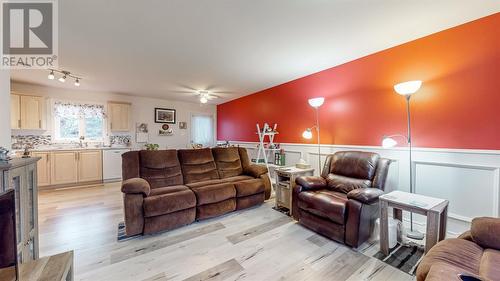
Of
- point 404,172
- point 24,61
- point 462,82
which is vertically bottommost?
point 404,172

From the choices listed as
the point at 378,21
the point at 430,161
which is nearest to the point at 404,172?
the point at 430,161

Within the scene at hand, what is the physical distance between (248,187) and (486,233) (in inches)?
95.1

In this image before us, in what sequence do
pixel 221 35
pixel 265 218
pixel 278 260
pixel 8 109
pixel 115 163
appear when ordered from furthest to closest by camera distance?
pixel 115 163 → pixel 265 218 → pixel 221 35 → pixel 278 260 → pixel 8 109

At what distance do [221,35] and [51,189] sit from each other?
5009mm

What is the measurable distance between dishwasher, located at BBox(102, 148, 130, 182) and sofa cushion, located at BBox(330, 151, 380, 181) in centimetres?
512

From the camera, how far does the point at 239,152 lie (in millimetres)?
3932

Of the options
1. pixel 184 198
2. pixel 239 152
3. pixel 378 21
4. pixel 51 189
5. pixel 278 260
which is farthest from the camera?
pixel 51 189

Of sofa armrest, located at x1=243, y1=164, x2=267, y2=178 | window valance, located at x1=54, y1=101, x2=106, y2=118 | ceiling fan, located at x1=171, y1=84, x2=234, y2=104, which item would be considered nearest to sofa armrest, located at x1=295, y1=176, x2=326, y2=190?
sofa armrest, located at x1=243, y1=164, x2=267, y2=178

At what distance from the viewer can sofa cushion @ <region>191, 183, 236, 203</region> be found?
270 centimetres

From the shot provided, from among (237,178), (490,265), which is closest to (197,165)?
(237,178)

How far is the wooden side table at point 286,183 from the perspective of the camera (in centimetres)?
301

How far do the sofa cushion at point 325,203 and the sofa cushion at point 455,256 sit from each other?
2.79 ft

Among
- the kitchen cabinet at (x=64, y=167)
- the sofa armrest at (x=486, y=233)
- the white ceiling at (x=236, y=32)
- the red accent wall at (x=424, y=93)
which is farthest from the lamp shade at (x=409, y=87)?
the kitchen cabinet at (x=64, y=167)

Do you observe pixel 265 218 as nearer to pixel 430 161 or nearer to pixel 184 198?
pixel 184 198
